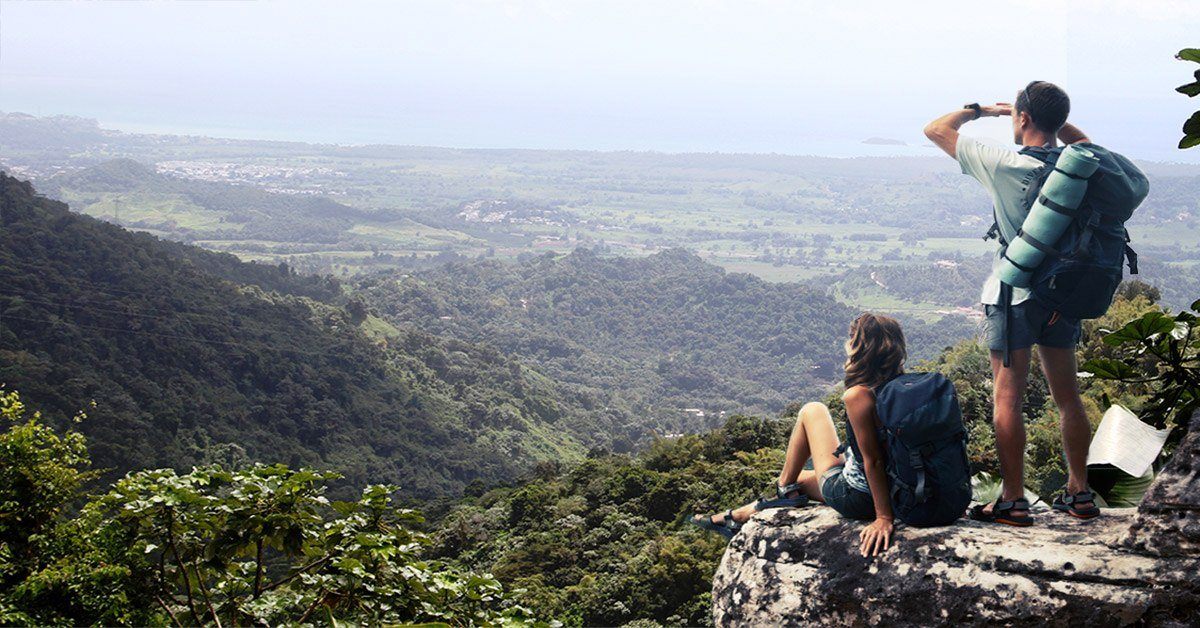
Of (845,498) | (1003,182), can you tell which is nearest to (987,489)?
(845,498)

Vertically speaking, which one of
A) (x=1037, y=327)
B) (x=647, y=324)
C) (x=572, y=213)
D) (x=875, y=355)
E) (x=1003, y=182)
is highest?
(x=1003, y=182)

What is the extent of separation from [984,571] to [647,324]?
101 meters

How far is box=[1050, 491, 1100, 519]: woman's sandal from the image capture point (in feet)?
8.79

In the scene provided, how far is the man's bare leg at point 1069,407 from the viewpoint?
113 inches

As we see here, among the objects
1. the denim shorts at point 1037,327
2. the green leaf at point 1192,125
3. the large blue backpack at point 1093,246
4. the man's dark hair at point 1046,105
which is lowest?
the denim shorts at point 1037,327

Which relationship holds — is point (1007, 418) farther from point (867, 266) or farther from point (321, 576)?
point (867, 266)

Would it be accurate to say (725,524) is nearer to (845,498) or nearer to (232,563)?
(845,498)

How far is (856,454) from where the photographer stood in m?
2.81

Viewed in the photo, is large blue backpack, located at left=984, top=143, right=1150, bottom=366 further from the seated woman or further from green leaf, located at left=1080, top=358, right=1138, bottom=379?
the seated woman

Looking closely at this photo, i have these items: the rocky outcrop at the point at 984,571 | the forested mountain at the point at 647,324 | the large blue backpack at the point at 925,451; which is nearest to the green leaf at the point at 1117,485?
the rocky outcrop at the point at 984,571

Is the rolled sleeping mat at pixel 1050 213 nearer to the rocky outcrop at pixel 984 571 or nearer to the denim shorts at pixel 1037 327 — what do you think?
the denim shorts at pixel 1037 327

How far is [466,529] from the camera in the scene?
19516 millimetres

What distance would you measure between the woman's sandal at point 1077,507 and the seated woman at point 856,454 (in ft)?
1.78

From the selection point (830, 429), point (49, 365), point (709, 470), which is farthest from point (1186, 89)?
Result: point (49, 365)
